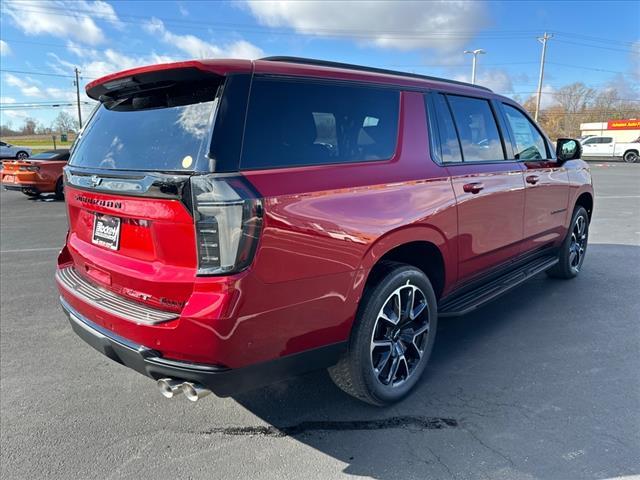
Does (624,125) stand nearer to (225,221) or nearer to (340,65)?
(340,65)

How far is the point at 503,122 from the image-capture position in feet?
13.2

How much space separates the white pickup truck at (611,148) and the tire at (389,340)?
39.2m

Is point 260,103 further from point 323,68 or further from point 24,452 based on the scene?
point 24,452

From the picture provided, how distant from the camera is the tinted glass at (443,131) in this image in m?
3.10

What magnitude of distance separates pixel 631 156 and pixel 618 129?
1034cm

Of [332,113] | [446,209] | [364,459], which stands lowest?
[364,459]

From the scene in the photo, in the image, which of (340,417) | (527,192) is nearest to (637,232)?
(527,192)

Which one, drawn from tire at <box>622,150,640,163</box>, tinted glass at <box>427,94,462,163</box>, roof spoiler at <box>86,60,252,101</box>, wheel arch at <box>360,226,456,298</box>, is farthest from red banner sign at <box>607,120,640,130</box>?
roof spoiler at <box>86,60,252,101</box>

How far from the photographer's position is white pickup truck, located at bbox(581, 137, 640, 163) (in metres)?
34.9

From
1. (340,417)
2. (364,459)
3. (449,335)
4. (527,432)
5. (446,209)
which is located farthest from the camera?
(449,335)

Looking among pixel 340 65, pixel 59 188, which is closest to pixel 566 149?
pixel 340 65

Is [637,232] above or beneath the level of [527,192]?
beneath

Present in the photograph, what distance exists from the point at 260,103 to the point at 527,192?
284 cm

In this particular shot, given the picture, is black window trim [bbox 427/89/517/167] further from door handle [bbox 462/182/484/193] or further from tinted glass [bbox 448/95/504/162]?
door handle [bbox 462/182/484/193]
